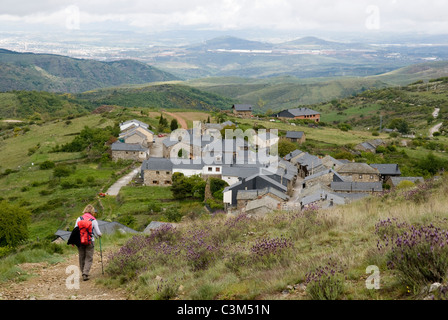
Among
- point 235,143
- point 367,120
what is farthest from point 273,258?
point 367,120

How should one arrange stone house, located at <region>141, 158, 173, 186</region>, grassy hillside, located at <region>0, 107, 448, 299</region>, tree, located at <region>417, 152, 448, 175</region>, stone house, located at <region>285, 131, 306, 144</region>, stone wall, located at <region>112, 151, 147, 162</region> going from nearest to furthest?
grassy hillside, located at <region>0, 107, 448, 299</region>
stone house, located at <region>141, 158, 173, 186</region>
tree, located at <region>417, 152, 448, 175</region>
stone wall, located at <region>112, 151, 147, 162</region>
stone house, located at <region>285, 131, 306, 144</region>

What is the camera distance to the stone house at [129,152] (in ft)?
172

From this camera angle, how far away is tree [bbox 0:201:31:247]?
26617mm

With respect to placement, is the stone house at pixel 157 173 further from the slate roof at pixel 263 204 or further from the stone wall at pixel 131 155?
the slate roof at pixel 263 204

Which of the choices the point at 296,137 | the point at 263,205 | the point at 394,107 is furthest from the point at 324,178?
the point at 394,107

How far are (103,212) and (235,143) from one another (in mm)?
19435

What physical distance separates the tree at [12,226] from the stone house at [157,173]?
53.1 ft

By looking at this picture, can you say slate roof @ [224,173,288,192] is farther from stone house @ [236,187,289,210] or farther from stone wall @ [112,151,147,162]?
stone wall @ [112,151,147,162]

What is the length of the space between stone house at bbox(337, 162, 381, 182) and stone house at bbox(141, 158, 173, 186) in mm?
17796

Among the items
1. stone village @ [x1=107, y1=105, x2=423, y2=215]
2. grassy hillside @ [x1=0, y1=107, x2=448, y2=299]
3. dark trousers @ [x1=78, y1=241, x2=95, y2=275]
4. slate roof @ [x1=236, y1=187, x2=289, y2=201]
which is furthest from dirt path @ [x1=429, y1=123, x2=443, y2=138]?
dark trousers @ [x1=78, y1=241, x2=95, y2=275]

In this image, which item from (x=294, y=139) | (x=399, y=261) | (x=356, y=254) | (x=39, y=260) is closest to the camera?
(x=399, y=261)

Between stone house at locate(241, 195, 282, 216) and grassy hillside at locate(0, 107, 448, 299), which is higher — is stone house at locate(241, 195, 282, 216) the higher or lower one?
the lower one
